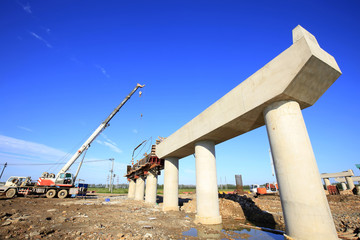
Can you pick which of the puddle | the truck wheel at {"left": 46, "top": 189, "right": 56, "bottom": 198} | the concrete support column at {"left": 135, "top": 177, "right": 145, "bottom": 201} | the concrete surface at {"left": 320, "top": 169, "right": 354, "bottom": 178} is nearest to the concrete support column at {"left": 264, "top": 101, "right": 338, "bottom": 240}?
the puddle

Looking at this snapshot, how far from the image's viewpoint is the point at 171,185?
43.5 ft

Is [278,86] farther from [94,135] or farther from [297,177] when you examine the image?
[94,135]

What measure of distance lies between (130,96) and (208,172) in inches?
736

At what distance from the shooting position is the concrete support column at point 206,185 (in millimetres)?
8961

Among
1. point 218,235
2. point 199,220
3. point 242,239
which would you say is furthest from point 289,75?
point 199,220

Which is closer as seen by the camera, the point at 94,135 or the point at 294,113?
the point at 294,113

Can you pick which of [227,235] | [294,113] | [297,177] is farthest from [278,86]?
[227,235]

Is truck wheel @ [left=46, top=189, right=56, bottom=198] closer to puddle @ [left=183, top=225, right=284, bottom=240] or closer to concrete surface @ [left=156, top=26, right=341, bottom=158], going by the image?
puddle @ [left=183, top=225, right=284, bottom=240]

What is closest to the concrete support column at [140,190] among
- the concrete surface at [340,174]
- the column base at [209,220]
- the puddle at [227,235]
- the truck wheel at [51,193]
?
the truck wheel at [51,193]

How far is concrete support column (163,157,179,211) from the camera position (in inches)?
516

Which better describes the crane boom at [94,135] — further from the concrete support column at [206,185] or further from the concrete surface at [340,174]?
the concrete surface at [340,174]

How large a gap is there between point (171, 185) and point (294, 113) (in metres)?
10.3

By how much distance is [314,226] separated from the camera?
184 inches

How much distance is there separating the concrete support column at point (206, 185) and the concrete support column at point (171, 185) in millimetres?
4130
